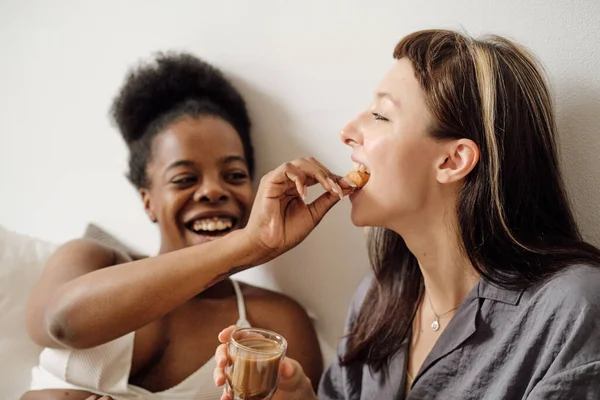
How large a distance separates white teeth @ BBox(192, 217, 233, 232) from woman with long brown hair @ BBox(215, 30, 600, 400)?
500 millimetres

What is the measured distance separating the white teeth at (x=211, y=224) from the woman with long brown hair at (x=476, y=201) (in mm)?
500

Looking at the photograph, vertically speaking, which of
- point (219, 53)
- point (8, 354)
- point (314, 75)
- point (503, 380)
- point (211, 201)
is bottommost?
point (503, 380)

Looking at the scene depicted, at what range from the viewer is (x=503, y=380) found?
1.00 m

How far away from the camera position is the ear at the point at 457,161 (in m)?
1.07

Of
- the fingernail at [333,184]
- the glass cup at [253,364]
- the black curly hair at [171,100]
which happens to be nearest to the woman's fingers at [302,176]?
the fingernail at [333,184]

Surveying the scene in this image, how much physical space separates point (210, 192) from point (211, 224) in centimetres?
10

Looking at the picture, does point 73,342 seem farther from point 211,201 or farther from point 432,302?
point 432,302

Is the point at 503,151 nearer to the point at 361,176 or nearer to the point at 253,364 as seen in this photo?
the point at 361,176

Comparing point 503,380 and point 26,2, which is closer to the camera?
point 503,380

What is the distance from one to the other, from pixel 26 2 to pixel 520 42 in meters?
1.87

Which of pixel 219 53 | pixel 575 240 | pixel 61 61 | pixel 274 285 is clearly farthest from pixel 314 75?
pixel 61 61

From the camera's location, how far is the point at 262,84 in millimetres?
1690

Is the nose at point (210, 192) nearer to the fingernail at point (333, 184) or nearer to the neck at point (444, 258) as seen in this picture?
the fingernail at point (333, 184)

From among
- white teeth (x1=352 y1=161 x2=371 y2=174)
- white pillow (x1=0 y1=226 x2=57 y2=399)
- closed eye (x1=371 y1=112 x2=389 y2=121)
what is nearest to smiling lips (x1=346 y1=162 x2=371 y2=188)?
white teeth (x1=352 y1=161 x2=371 y2=174)
